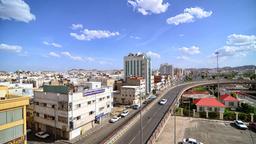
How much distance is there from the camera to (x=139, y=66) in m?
92.2

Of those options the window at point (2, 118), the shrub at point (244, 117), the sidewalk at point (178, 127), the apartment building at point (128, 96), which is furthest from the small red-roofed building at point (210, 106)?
the window at point (2, 118)

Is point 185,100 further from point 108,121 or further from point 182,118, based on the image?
point 108,121

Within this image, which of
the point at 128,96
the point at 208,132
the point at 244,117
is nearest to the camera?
the point at 208,132

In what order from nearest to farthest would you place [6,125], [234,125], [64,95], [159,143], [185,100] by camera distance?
1. [6,125]
2. [159,143]
3. [64,95]
4. [234,125]
5. [185,100]

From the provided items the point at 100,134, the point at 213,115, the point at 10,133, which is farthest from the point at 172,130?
the point at 10,133

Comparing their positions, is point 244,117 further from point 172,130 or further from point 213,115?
point 172,130

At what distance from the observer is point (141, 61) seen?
301 feet

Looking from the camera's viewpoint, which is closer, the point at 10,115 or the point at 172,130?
the point at 10,115

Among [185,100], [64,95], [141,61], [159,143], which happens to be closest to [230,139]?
[159,143]

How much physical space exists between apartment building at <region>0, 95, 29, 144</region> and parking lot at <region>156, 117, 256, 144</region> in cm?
1962

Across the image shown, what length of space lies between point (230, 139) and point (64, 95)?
1159 inches

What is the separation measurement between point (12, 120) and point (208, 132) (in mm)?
31462

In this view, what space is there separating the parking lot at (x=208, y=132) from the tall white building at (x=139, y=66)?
152 feet

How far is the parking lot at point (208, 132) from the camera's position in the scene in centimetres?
3084
